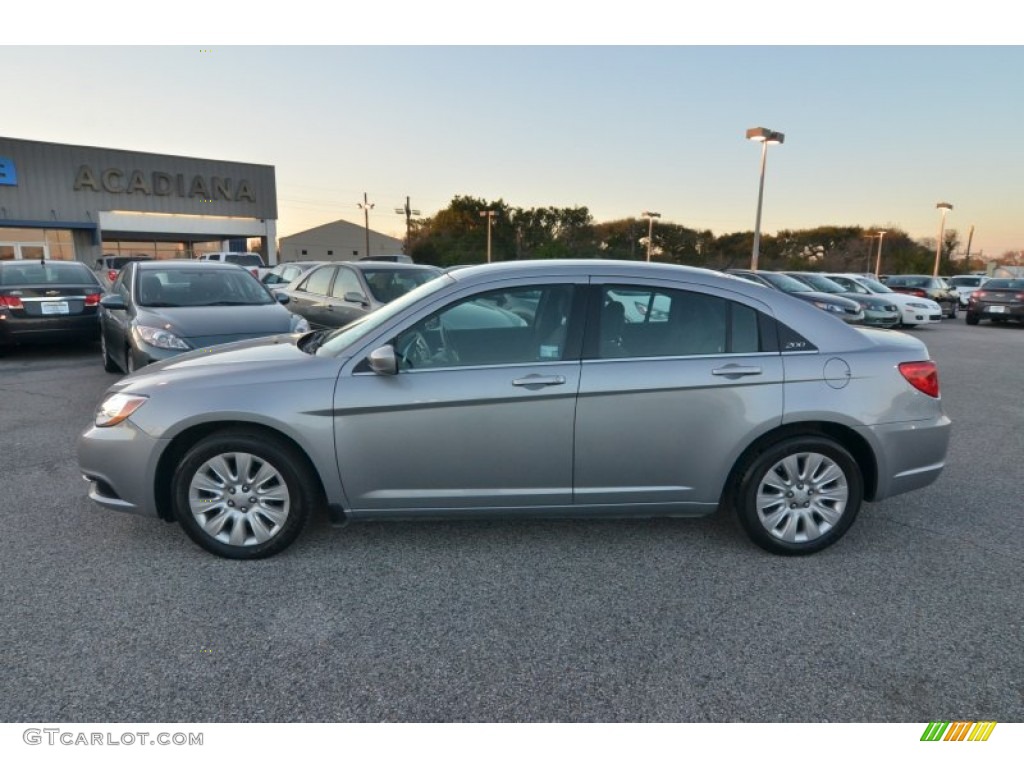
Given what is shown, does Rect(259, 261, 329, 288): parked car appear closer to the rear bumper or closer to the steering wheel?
the steering wheel

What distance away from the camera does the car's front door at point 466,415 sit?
11.2ft

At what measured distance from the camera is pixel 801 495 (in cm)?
366

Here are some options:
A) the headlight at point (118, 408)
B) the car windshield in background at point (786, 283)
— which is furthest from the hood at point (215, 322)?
the car windshield in background at point (786, 283)

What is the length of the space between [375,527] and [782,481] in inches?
93.6

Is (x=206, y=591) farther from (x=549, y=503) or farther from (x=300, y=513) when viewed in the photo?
(x=549, y=503)

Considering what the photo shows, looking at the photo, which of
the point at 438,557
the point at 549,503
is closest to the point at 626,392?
the point at 549,503

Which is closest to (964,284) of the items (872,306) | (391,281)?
(872,306)

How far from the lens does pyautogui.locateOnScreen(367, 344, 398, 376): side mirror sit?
3342 mm

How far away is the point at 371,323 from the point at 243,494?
1151 millimetres

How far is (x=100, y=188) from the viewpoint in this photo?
37438mm

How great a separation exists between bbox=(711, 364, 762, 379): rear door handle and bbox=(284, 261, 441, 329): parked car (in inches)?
227

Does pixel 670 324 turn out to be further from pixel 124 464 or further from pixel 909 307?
pixel 909 307

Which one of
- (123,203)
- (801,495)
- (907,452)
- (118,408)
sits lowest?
(801,495)
